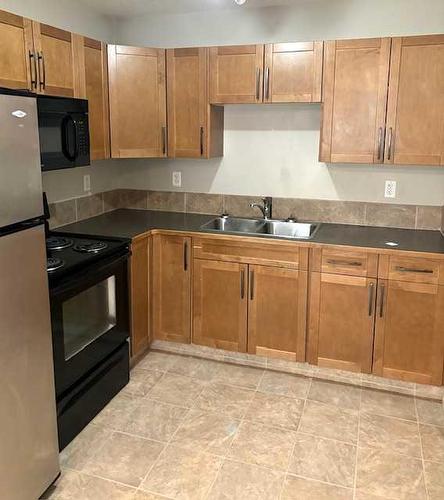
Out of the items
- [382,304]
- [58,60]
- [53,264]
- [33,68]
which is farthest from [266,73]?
[53,264]

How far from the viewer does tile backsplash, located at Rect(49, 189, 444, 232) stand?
129 inches

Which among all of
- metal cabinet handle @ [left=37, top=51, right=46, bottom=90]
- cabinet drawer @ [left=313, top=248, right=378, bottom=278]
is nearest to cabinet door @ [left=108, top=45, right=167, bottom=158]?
metal cabinet handle @ [left=37, top=51, right=46, bottom=90]

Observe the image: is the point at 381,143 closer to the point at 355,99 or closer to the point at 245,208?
the point at 355,99

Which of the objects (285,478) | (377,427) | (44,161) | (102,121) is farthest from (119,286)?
(377,427)

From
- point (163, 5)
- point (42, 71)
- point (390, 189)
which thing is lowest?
point (390, 189)

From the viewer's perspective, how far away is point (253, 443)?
2453 mm

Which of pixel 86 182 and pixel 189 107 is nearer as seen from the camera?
pixel 189 107

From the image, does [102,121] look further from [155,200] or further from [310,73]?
[310,73]

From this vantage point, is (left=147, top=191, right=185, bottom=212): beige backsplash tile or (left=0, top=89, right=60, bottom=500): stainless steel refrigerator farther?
(left=147, top=191, right=185, bottom=212): beige backsplash tile

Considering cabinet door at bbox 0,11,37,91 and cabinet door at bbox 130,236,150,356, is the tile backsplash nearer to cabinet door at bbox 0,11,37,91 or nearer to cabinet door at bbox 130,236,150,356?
cabinet door at bbox 130,236,150,356

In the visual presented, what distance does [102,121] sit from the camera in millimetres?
3227

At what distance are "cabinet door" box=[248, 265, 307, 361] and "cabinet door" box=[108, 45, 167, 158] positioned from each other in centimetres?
118

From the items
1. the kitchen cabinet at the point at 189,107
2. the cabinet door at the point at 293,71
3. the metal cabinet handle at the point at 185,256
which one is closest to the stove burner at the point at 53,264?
the metal cabinet handle at the point at 185,256

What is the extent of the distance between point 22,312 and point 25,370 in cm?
24
